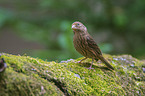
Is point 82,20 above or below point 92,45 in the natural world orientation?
above

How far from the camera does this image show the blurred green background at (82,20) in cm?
688

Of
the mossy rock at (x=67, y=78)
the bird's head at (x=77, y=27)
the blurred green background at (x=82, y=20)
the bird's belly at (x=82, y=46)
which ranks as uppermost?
the blurred green background at (x=82, y=20)

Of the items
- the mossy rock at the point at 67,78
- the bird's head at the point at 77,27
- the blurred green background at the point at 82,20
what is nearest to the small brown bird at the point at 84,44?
the bird's head at the point at 77,27

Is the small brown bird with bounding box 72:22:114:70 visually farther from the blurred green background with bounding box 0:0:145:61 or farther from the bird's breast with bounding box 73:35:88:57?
the blurred green background with bounding box 0:0:145:61

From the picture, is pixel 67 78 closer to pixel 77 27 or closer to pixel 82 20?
pixel 77 27

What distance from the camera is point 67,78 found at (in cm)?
254

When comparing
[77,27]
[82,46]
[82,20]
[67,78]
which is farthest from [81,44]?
[82,20]

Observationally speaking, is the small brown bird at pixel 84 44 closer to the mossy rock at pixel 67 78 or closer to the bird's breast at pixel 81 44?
the bird's breast at pixel 81 44

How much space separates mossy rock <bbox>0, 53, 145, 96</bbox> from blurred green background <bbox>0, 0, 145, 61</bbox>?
3.36 meters

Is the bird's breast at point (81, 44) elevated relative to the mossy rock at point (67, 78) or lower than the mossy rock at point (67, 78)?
elevated

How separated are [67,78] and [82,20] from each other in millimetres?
5537

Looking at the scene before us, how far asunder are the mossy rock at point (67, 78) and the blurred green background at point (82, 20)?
3.36m

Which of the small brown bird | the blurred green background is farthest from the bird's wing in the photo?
the blurred green background

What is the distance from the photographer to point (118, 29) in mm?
8406
